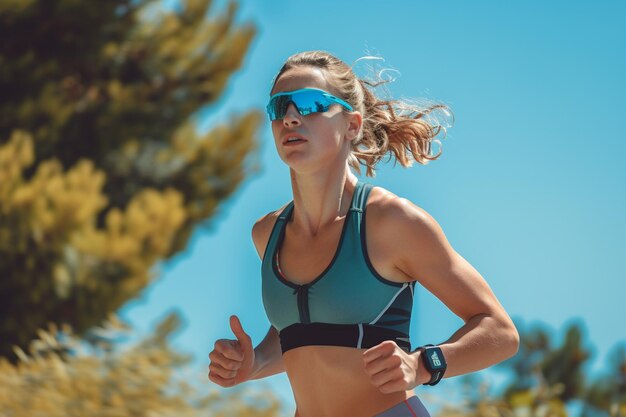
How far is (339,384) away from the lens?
7.56ft

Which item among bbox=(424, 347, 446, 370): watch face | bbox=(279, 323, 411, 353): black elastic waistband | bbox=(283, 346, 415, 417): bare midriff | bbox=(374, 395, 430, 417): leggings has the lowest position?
bbox=(374, 395, 430, 417): leggings

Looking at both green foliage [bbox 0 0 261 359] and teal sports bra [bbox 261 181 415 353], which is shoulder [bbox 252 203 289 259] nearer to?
teal sports bra [bbox 261 181 415 353]

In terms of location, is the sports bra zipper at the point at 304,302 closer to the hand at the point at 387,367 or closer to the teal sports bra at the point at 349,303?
the teal sports bra at the point at 349,303

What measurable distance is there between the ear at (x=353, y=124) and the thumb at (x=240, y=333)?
1.87 feet

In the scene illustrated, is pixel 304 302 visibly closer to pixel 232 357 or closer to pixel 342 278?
pixel 342 278

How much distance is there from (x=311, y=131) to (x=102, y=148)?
11.7 metres

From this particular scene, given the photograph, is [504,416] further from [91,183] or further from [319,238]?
[91,183]

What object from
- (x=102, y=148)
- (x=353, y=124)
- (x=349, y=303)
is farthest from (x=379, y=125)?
(x=102, y=148)

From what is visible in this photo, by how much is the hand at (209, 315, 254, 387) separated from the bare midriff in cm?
20

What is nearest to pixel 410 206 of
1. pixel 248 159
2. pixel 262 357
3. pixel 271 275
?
pixel 271 275

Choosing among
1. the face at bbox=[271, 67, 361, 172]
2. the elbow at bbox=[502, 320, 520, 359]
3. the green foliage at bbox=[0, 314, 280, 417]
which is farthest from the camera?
the green foliage at bbox=[0, 314, 280, 417]

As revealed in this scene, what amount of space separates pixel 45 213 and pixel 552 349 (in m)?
6.20

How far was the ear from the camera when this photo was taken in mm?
2535

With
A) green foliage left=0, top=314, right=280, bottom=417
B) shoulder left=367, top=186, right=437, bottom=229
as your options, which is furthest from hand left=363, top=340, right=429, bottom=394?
green foliage left=0, top=314, right=280, bottom=417
